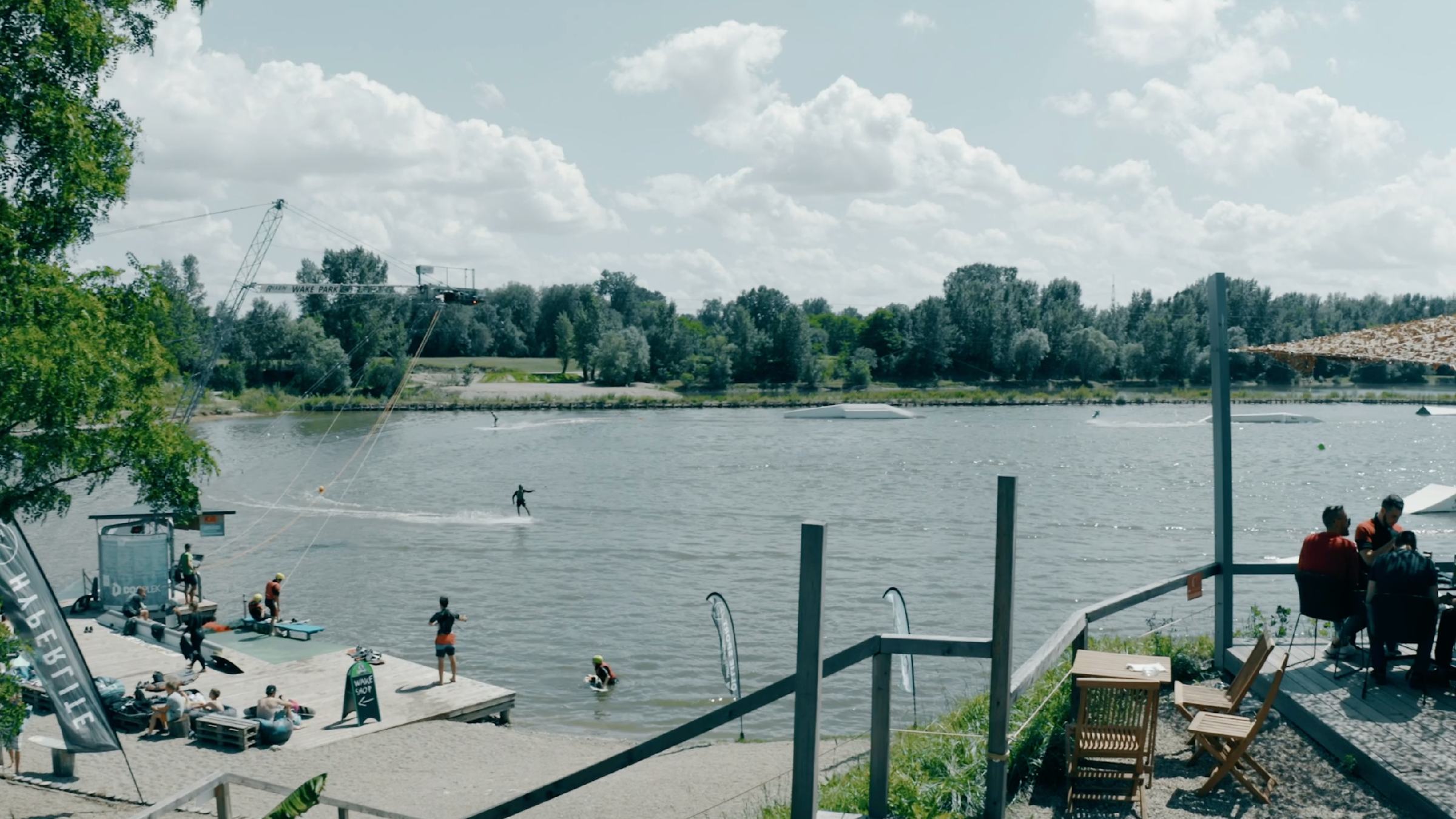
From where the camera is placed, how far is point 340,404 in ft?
383

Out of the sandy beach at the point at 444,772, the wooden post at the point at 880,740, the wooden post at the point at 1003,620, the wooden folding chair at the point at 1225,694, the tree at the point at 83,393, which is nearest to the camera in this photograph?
the wooden post at the point at 1003,620

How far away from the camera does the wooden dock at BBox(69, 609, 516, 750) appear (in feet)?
59.8

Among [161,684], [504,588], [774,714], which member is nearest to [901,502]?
[504,588]

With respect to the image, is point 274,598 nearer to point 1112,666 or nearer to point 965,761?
point 965,761

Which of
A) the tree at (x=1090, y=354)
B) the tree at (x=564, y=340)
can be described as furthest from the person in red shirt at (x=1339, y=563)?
the tree at (x=564, y=340)

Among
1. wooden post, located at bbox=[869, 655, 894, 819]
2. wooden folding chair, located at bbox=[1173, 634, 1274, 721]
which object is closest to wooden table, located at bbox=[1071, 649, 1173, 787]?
wooden folding chair, located at bbox=[1173, 634, 1274, 721]

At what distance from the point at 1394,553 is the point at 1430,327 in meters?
2.56

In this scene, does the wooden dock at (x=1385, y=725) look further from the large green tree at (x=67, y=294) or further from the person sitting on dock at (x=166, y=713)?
the person sitting on dock at (x=166, y=713)

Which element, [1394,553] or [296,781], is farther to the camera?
[296,781]

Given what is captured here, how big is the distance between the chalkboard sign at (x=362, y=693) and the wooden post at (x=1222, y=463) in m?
12.5

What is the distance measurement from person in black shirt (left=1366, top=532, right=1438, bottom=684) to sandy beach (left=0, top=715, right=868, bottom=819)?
5.80 meters

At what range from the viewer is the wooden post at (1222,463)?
10.2m

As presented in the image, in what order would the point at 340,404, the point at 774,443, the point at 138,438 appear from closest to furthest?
the point at 138,438, the point at 774,443, the point at 340,404

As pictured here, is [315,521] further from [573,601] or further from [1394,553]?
[1394,553]
